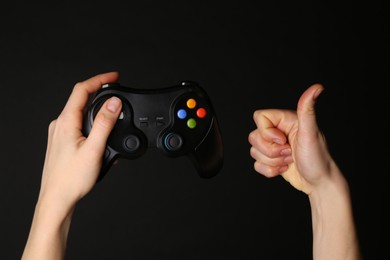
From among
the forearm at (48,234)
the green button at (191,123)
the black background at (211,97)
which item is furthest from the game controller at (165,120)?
the black background at (211,97)

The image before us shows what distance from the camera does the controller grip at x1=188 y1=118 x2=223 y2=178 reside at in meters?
1.24

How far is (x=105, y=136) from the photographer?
1086 millimetres

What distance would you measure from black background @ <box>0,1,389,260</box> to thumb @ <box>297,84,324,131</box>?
3.65ft

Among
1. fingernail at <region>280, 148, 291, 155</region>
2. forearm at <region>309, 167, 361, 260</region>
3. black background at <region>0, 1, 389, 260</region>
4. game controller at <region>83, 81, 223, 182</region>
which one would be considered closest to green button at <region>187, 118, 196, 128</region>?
game controller at <region>83, 81, 223, 182</region>

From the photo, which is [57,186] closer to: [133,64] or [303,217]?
[133,64]

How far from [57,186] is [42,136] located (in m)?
1.06

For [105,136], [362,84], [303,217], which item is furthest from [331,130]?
[105,136]

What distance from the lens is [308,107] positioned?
1056 mm

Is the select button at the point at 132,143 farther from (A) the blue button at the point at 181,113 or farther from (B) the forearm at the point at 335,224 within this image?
(B) the forearm at the point at 335,224

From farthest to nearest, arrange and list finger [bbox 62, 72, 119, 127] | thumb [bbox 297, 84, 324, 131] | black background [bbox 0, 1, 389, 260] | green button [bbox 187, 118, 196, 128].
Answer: black background [bbox 0, 1, 389, 260]
green button [bbox 187, 118, 196, 128]
finger [bbox 62, 72, 119, 127]
thumb [bbox 297, 84, 324, 131]

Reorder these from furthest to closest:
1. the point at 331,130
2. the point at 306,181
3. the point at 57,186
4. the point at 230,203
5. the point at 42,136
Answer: the point at 331,130
the point at 230,203
the point at 42,136
the point at 306,181
the point at 57,186

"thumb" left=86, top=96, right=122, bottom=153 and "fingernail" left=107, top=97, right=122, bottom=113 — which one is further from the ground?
"fingernail" left=107, top=97, right=122, bottom=113

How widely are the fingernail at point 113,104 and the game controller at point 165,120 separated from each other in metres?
0.04

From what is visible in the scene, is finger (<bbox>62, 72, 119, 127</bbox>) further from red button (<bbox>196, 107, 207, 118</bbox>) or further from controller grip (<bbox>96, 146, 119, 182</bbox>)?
red button (<bbox>196, 107, 207, 118</bbox>)
